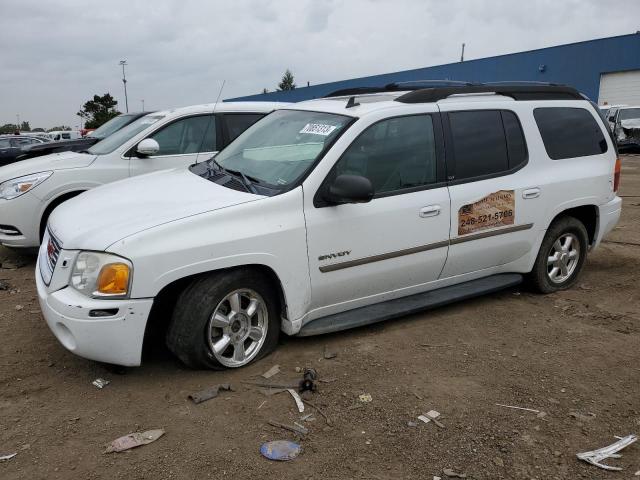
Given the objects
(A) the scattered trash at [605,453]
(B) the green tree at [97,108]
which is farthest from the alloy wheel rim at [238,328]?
(B) the green tree at [97,108]

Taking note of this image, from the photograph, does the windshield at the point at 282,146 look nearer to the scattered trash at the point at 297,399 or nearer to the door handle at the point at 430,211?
the door handle at the point at 430,211

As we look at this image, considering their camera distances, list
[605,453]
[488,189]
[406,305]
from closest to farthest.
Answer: [605,453]
[406,305]
[488,189]

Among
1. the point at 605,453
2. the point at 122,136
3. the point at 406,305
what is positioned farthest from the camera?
the point at 122,136

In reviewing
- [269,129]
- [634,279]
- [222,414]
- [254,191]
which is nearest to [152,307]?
[222,414]

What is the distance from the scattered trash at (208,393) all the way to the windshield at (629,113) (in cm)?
2050

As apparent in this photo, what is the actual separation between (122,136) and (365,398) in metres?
4.81

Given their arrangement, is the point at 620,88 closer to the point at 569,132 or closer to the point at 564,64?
the point at 564,64

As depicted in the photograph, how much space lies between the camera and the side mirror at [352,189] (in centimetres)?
351

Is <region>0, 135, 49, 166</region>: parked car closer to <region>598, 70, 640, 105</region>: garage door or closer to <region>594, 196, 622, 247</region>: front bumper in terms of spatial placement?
<region>594, 196, 622, 247</region>: front bumper

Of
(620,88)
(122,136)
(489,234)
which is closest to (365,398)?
(489,234)

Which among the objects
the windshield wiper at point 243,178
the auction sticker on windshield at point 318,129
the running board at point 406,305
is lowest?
the running board at point 406,305

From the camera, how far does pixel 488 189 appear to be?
14.4ft

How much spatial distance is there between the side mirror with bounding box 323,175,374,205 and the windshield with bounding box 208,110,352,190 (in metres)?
0.29

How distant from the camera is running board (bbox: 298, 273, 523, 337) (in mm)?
3863
